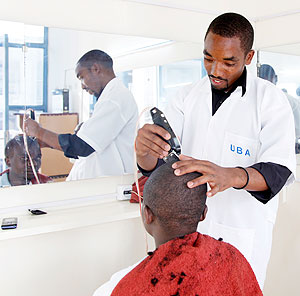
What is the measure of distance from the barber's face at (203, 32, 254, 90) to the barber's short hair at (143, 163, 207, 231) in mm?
411

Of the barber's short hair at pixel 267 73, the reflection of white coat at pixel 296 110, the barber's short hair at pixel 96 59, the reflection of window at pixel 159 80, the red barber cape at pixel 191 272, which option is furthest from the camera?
the barber's short hair at pixel 267 73

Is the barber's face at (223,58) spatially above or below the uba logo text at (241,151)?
above

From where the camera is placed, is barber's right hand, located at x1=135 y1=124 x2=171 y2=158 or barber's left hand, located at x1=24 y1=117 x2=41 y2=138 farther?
barber's left hand, located at x1=24 y1=117 x2=41 y2=138

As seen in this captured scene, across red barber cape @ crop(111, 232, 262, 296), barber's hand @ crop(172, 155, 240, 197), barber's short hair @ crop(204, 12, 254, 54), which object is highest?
barber's short hair @ crop(204, 12, 254, 54)

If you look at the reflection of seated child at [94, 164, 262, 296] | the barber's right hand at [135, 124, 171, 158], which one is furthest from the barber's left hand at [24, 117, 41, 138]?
the reflection of seated child at [94, 164, 262, 296]

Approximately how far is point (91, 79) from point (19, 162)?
1.52ft

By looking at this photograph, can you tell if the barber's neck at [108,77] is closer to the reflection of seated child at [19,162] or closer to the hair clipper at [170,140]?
the reflection of seated child at [19,162]

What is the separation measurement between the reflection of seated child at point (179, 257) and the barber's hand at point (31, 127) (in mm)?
704

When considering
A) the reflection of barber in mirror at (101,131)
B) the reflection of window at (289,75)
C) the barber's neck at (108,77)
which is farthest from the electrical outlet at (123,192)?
the reflection of window at (289,75)

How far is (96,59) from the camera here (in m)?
1.76

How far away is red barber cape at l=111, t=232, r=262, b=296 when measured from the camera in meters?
0.99

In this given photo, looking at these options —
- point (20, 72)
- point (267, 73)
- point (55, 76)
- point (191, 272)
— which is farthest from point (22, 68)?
point (267, 73)

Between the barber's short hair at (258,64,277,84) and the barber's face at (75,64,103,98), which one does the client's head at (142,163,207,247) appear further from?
the barber's short hair at (258,64,277,84)

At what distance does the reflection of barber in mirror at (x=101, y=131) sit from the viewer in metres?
1.73
